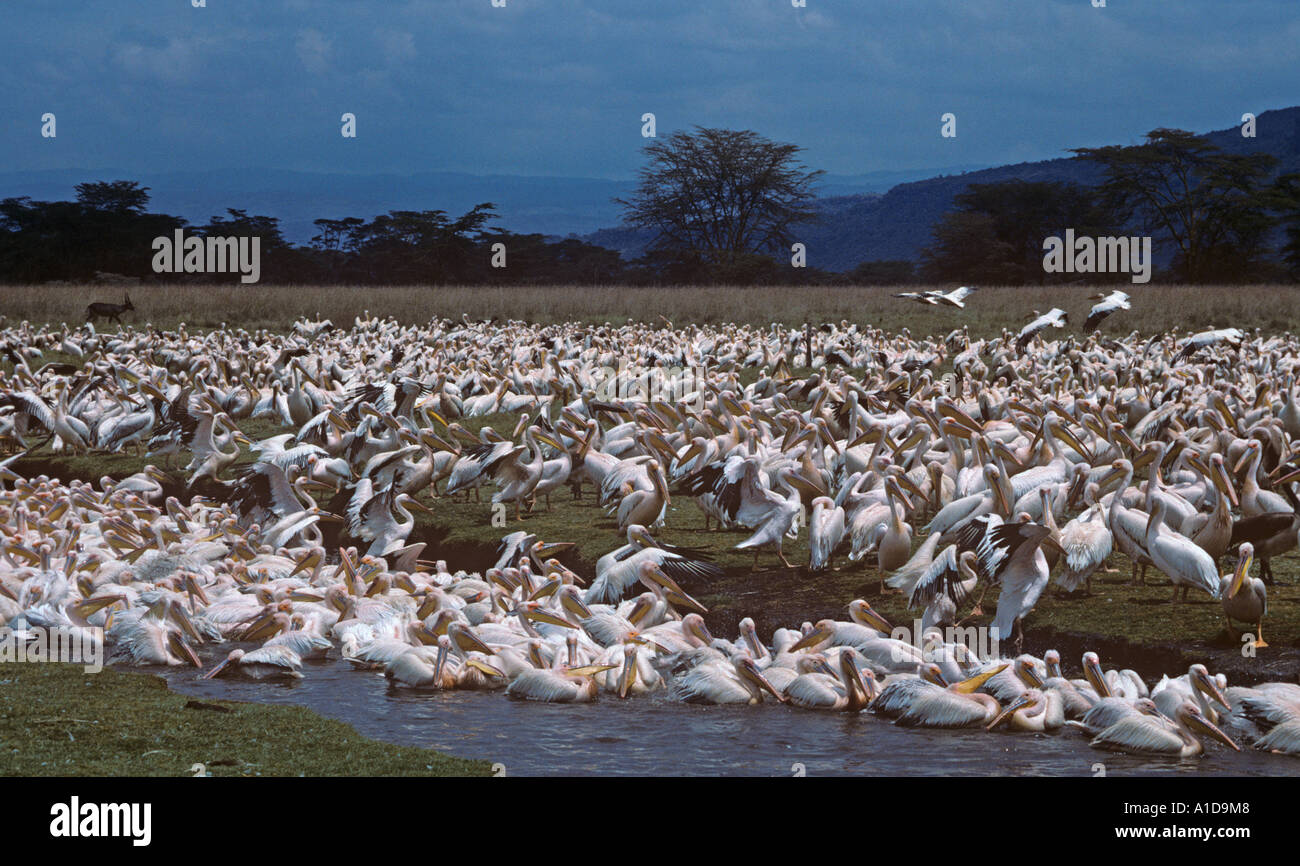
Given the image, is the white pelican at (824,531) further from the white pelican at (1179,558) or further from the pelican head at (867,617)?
the white pelican at (1179,558)

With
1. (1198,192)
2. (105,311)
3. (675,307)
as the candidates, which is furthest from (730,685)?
(1198,192)

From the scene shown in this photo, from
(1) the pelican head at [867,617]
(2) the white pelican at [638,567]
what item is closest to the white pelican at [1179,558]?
(1) the pelican head at [867,617]

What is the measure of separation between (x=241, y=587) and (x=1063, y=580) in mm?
5616

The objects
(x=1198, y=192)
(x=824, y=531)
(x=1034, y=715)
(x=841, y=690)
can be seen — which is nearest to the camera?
(x=1034, y=715)

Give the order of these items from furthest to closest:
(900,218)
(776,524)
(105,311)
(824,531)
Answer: (900,218)
(105,311)
(776,524)
(824,531)

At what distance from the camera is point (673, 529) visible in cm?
1098

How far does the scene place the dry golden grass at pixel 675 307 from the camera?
26250 mm

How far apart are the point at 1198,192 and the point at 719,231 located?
1964cm

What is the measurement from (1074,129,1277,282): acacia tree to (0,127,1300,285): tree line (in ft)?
0.20

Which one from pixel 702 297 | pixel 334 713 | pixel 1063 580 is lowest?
pixel 334 713

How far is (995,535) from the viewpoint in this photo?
311 inches

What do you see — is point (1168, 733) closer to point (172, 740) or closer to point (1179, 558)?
point (1179, 558)
